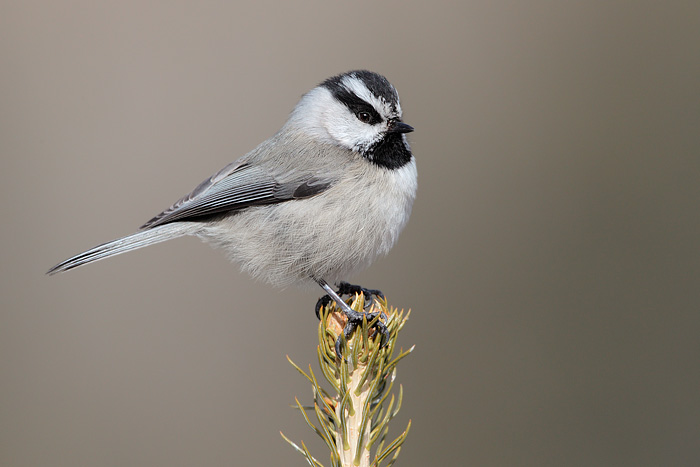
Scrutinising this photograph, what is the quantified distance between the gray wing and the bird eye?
9.1 inches

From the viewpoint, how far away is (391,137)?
1.95 meters

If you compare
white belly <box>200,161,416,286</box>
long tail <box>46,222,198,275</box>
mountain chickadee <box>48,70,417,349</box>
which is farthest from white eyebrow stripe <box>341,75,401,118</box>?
long tail <box>46,222,198,275</box>

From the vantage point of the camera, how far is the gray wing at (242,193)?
6.30 feet

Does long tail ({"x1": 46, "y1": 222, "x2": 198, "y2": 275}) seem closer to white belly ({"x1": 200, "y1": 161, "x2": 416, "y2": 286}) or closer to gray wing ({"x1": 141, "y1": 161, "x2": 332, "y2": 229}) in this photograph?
gray wing ({"x1": 141, "y1": 161, "x2": 332, "y2": 229})

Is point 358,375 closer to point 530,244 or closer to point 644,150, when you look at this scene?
point 530,244

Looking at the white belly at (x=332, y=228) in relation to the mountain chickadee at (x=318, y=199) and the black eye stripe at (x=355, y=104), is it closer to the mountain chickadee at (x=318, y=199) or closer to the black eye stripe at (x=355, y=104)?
the mountain chickadee at (x=318, y=199)

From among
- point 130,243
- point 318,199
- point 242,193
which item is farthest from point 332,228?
point 130,243

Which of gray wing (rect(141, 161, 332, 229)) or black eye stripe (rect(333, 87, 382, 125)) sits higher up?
black eye stripe (rect(333, 87, 382, 125))

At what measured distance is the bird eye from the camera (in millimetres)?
1966

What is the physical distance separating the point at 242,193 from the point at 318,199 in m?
0.25

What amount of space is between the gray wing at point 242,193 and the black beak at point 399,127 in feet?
0.83

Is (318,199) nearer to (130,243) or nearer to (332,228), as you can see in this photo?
(332,228)

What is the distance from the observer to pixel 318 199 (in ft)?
6.21

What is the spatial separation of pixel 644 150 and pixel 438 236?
1096 millimetres
